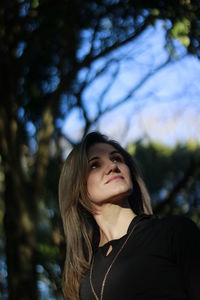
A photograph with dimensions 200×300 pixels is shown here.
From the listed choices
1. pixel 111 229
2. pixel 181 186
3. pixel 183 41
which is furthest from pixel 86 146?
pixel 181 186

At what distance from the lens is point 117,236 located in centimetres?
240

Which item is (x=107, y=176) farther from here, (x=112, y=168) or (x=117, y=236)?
(x=117, y=236)

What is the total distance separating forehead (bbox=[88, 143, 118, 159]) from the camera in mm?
2621

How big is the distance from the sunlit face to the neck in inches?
1.6

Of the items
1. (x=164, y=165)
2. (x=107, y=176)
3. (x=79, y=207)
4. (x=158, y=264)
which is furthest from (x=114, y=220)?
(x=164, y=165)

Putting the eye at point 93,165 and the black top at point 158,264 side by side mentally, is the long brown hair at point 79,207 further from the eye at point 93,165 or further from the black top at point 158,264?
the black top at point 158,264

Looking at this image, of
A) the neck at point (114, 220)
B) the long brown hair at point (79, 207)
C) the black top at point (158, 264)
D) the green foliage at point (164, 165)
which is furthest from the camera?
the green foliage at point (164, 165)

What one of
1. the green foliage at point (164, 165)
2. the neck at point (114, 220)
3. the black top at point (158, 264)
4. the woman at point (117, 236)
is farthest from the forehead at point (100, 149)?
the green foliage at point (164, 165)

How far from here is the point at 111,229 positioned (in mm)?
2455

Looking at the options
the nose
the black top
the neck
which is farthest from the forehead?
the black top

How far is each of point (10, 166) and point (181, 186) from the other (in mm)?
2850

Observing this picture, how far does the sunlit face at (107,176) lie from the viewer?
2418 millimetres

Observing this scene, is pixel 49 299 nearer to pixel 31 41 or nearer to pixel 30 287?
pixel 30 287

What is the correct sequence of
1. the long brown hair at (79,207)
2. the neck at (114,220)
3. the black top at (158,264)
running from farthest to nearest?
the long brown hair at (79,207)
the neck at (114,220)
the black top at (158,264)
